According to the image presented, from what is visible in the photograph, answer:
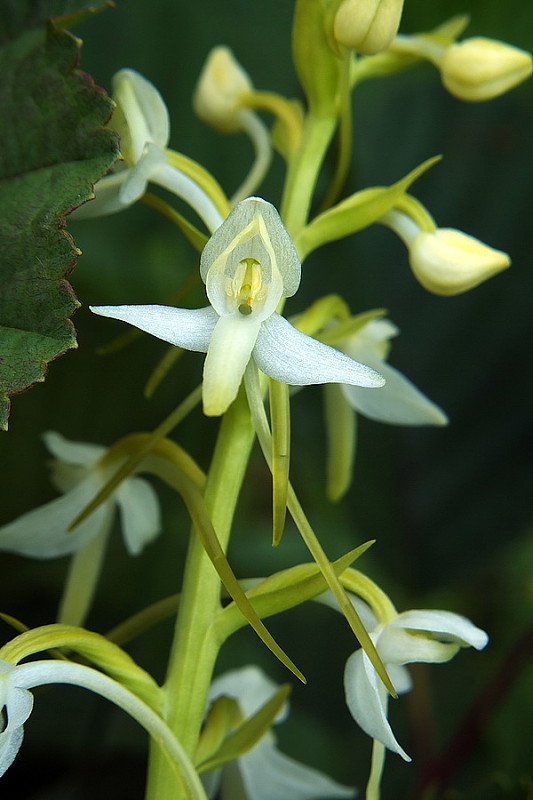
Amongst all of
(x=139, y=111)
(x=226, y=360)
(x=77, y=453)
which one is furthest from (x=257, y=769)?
(x=139, y=111)

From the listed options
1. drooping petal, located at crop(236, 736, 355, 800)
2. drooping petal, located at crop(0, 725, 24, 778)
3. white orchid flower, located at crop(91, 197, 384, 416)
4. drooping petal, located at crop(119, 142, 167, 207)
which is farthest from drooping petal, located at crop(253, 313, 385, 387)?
drooping petal, located at crop(236, 736, 355, 800)

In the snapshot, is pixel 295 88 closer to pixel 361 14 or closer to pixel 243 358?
pixel 361 14

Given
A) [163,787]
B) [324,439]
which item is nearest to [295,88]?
[324,439]

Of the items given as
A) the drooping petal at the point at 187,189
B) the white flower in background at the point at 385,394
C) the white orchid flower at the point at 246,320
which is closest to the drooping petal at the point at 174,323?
the white orchid flower at the point at 246,320

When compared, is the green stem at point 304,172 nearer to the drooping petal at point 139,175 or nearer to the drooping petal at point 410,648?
the drooping petal at point 139,175

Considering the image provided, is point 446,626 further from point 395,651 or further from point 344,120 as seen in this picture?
point 344,120

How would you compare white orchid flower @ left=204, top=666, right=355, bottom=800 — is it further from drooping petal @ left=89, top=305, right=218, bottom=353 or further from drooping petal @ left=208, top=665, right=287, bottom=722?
drooping petal @ left=89, top=305, right=218, bottom=353
